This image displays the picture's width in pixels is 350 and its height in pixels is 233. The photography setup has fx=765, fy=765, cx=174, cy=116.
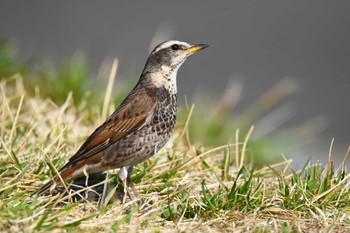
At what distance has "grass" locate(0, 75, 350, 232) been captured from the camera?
17.0 ft

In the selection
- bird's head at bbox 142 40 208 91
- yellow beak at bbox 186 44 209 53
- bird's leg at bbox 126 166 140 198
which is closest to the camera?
bird's leg at bbox 126 166 140 198

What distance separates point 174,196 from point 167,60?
144cm

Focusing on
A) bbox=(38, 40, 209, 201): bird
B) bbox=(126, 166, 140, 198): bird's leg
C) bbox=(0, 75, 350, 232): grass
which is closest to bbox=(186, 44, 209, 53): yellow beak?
bbox=(38, 40, 209, 201): bird

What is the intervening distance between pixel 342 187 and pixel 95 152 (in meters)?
1.99

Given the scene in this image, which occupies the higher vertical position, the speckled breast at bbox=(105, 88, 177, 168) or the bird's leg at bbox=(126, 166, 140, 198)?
the speckled breast at bbox=(105, 88, 177, 168)

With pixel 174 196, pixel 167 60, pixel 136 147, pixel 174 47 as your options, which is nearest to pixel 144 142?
pixel 136 147

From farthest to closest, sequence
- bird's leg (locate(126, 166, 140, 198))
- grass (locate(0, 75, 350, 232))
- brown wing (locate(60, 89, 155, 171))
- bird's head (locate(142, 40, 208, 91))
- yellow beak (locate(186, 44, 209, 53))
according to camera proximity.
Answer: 1. yellow beak (locate(186, 44, 209, 53))
2. bird's head (locate(142, 40, 208, 91))
3. brown wing (locate(60, 89, 155, 171))
4. bird's leg (locate(126, 166, 140, 198))
5. grass (locate(0, 75, 350, 232))

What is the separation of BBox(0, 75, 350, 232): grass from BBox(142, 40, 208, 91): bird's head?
0.73 meters

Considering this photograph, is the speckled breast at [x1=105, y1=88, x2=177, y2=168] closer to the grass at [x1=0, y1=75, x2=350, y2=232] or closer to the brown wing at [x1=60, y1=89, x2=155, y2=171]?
the brown wing at [x1=60, y1=89, x2=155, y2=171]

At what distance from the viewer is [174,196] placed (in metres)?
5.93

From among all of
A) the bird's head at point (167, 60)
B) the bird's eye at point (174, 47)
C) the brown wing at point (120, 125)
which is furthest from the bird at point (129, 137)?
the bird's eye at point (174, 47)

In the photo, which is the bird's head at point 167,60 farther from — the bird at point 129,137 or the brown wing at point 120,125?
the brown wing at point 120,125

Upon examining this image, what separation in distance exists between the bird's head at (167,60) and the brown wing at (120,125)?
380 mm

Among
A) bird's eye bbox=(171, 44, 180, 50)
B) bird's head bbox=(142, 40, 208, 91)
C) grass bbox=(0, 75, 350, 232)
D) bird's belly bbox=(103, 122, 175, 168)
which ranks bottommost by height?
grass bbox=(0, 75, 350, 232)
